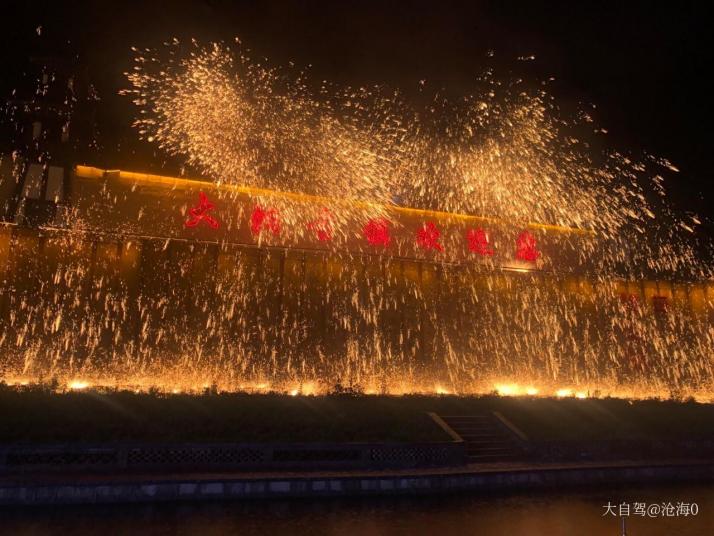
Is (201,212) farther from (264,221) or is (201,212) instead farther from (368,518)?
(368,518)

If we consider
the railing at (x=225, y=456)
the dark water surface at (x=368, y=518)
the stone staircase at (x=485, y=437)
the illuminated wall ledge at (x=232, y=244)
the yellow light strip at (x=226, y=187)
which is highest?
the yellow light strip at (x=226, y=187)

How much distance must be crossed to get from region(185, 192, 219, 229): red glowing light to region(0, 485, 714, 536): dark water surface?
6239 mm

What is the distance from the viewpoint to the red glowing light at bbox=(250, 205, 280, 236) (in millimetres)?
11117

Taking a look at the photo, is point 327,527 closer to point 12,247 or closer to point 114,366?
point 114,366

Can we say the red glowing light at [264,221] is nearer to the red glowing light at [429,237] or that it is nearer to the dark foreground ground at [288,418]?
the red glowing light at [429,237]

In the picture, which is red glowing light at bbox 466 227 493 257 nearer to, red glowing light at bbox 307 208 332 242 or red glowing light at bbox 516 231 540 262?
red glowing light at bbox 516 231 540 262

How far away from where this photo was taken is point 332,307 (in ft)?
41.1

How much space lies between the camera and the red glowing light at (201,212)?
35.5 ft

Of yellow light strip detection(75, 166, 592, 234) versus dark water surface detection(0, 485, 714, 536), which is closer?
dark water surface detection(0, 485, 714, 536)

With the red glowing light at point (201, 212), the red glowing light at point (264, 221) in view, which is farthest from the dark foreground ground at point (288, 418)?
the red glowing light at point (201, 212)

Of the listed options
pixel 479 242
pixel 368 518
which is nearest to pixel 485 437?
→ pixel 368 518

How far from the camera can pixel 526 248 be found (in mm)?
13062

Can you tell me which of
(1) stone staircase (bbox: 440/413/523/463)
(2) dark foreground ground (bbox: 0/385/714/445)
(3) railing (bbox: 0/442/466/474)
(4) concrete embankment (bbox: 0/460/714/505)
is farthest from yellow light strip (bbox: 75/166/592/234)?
(4) concrete embankment (bbox: 0/460/714/505)

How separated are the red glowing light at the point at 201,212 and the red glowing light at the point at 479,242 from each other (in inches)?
238
